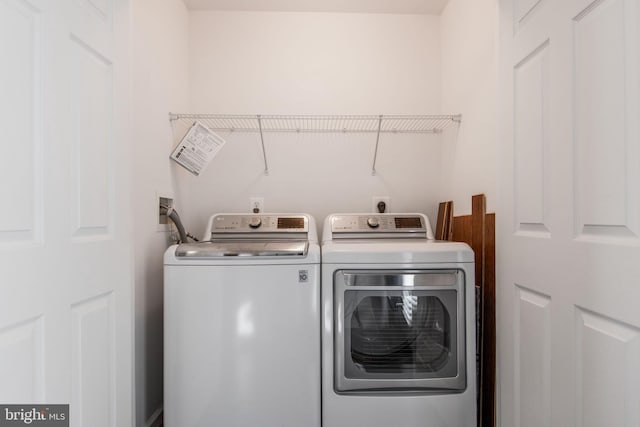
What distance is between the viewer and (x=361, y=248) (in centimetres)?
167

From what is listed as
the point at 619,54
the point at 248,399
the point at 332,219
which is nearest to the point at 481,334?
the point at 332,219

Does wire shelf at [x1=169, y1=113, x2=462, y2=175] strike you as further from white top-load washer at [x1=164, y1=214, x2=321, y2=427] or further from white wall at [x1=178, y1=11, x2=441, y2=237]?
white top-load washer at [x1=164, y1=214, x2=321, y2=427]

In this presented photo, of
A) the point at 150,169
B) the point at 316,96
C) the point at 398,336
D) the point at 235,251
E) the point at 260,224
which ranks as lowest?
the point at 398,336

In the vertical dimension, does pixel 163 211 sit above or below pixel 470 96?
below

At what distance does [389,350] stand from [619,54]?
131cm

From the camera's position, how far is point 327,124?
245cm

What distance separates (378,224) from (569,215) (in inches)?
42.8

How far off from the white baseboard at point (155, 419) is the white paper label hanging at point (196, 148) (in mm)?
1236

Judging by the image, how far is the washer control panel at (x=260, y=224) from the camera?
2082 mm

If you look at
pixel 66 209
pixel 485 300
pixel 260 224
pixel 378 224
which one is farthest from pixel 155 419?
pixel 485 300

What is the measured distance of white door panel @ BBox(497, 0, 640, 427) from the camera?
887 mm

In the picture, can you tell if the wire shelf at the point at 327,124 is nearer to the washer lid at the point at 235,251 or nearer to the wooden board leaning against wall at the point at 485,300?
the wooden board leaning against wall at the point at 485,300

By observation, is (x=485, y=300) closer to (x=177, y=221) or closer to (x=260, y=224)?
(x=260, y=224)

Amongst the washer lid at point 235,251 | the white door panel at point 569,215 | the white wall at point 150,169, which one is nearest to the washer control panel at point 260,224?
the white wall at point 150,169
